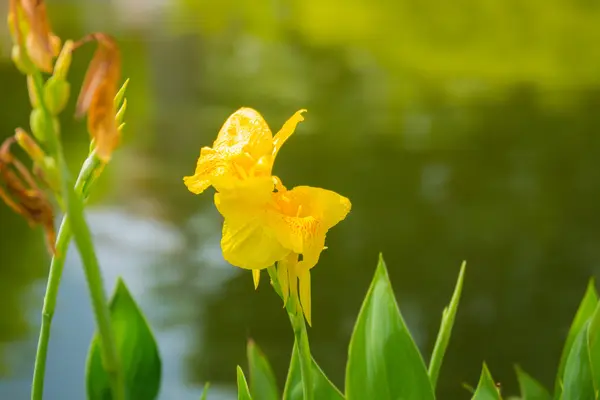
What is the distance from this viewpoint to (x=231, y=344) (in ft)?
4.41

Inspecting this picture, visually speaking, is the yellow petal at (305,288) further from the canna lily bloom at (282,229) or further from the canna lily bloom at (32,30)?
the canna lily bloom at (32,30)

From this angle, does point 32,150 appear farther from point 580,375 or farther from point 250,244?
point 580,375

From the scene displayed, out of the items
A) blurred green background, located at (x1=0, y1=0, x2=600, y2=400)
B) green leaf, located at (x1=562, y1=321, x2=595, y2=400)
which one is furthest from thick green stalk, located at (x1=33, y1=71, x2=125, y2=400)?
blurred green background, located at (x1=0, y1=0, x2=600, y2=400)

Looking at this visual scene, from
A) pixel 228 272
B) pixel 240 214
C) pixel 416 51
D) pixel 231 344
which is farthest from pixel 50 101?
pixel 416 51

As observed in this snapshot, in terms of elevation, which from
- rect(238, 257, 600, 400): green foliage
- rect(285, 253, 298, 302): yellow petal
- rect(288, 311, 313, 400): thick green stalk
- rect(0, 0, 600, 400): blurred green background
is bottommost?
rect(0, 0, 600, 400): blurred green background

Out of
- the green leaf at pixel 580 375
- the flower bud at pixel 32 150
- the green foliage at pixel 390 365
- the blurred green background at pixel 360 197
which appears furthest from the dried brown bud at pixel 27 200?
the blurred green background at pixel 360 197

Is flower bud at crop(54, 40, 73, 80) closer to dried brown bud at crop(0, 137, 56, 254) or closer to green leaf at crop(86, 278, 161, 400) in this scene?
dried brown bud at crop(0, 137, 56, 254)

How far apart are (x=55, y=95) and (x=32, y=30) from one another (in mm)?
A: 18

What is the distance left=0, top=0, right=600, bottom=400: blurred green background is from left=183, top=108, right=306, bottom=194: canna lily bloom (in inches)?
38.5

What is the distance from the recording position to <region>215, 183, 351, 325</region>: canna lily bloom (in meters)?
0.27

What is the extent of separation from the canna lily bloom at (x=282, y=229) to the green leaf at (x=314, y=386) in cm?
10

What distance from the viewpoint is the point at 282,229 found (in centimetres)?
27

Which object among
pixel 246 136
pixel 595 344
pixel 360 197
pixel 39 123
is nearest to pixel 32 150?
pixel 39 123

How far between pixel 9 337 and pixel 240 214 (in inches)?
45.3
